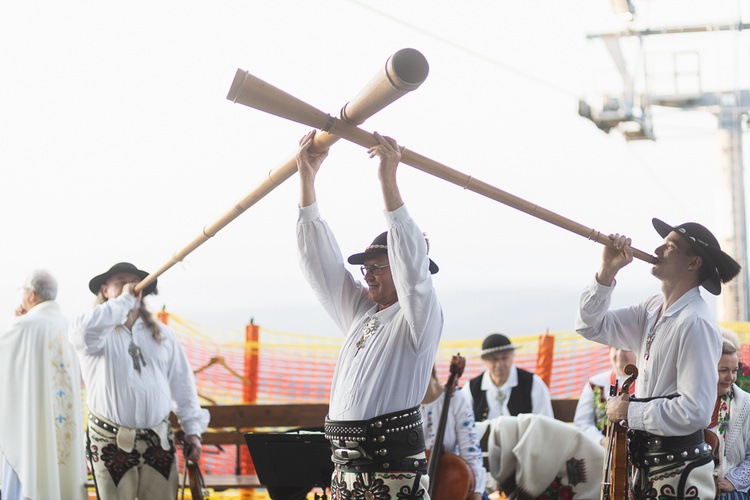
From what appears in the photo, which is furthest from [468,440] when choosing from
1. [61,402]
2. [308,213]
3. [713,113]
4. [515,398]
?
[713,113]

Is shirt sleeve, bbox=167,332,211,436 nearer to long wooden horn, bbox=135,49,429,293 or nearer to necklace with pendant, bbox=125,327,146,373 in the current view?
necklace with pendant, bbox=125,327,146,373

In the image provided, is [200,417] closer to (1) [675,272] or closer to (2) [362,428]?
(2) [362,428]

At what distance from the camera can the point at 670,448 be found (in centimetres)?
298

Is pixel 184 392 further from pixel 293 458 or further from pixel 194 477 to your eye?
pixel 293 458

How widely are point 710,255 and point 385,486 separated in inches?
55.4

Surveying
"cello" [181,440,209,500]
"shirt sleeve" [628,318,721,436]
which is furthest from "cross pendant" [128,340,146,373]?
"shirt sleeve" [628,318,721,436]

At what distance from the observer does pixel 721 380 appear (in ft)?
12.2

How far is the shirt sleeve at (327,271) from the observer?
2996 mm

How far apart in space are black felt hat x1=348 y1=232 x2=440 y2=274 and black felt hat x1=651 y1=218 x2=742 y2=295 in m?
0.90

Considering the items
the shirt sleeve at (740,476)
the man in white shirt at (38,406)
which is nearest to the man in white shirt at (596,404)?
the shirt sleeve at (740,476)

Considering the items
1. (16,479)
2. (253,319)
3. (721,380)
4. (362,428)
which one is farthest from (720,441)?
(253,319)

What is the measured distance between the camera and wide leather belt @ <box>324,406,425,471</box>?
8.98ft

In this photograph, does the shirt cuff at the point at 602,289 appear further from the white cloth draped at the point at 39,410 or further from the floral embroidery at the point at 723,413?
the white cloth draped at the point at 39,410

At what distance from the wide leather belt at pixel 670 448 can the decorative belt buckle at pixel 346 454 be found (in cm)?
102
